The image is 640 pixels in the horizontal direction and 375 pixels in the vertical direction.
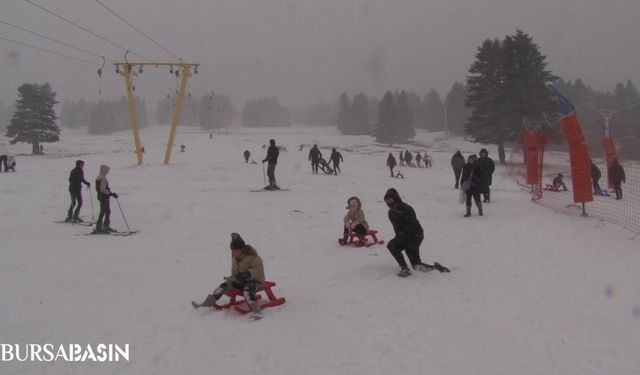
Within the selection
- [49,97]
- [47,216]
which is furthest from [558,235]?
[49,97]

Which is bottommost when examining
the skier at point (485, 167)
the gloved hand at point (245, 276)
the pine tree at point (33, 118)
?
the gloved hand at point (245, 276)

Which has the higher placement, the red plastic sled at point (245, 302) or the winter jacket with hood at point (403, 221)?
the winter jacket with hood at point (403, 221)

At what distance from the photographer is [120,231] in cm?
Answer: 1300

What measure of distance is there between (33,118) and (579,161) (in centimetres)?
6209

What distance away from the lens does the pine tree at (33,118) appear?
55.3 meters

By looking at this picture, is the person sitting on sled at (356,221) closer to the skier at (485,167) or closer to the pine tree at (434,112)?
the skier at (485,167)

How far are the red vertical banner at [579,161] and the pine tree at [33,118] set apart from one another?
5884cm

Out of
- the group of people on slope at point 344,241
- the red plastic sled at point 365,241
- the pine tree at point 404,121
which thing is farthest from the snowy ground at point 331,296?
the pine tree at point 404,121

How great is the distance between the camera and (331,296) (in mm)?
7371

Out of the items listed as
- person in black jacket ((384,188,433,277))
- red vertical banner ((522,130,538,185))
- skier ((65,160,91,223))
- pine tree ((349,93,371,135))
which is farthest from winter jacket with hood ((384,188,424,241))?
pine tree ((349,93,371,135))

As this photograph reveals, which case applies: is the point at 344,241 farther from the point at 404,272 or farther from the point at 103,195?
the point at 103,195

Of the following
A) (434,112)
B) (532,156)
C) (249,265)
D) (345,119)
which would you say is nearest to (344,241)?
(249,265)

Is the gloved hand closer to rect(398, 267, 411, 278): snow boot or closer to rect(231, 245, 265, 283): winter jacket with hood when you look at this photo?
rect(231, 245, 265, 283): winter jacket with hood

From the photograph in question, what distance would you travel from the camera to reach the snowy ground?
16.9ft
